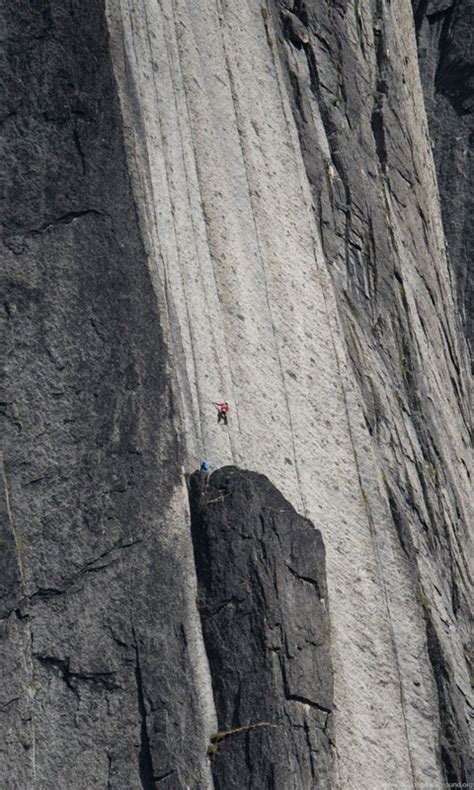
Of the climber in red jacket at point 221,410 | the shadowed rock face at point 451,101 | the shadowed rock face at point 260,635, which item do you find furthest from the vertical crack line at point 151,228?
the shadowed rock face at point 451,101

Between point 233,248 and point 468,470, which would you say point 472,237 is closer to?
point 468,470

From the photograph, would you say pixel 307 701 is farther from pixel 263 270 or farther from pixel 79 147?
pixel 79 147

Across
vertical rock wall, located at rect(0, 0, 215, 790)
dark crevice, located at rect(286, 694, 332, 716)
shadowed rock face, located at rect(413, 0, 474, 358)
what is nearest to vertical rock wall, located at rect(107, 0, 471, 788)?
vertical rock wall, located at rect(0, 0, 215, 790)

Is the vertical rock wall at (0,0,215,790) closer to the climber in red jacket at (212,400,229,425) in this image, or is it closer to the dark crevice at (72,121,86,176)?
the dark crevice at (72,121,86,176)

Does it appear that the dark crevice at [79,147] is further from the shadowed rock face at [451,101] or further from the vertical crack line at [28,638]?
the shadowed rock face at [451,101]

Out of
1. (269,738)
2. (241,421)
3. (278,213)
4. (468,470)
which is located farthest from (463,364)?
(269,738)

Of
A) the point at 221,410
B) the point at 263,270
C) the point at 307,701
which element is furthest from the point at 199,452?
the point at 263,270
